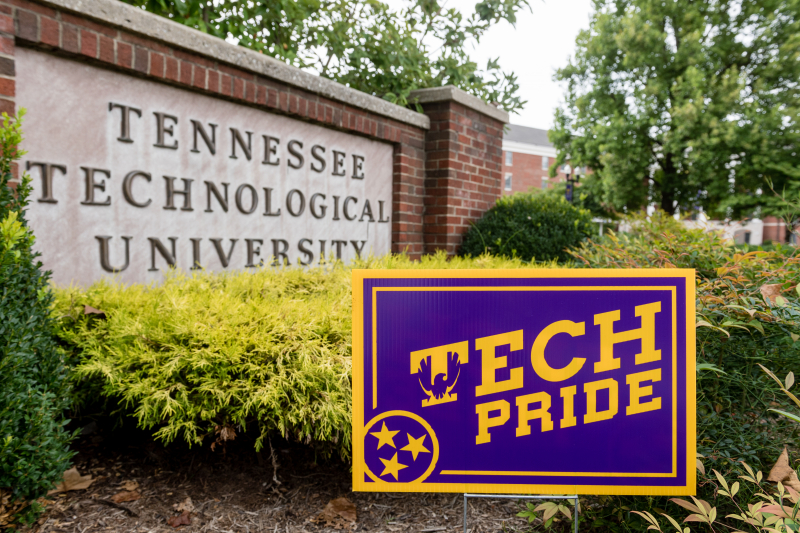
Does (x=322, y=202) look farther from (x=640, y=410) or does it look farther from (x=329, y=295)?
(x=640, y=410)

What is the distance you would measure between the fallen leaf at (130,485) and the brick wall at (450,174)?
13.8 feet

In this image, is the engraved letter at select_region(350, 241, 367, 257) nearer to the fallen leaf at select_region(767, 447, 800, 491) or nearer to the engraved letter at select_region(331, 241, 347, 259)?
the engraved letter at select_region(331, 241, 347, 259)

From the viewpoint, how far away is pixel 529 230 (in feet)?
19.2

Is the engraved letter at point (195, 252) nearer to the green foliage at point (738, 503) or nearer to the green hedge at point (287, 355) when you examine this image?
the green hedge at point (287, 355)

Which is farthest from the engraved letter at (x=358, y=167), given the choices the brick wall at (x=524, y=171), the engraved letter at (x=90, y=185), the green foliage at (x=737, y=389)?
the brick wall at (x=524, y=171)

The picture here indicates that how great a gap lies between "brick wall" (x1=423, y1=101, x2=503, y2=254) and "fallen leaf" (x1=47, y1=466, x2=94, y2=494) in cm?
432

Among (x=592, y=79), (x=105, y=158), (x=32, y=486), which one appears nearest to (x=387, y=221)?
(x=105, y=158)

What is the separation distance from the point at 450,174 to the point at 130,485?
4.54m

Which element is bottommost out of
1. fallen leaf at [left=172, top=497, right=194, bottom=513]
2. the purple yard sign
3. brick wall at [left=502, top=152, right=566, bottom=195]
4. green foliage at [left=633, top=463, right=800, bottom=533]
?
fallen leaf at [left=172, top=497, right=194, bottom=513]

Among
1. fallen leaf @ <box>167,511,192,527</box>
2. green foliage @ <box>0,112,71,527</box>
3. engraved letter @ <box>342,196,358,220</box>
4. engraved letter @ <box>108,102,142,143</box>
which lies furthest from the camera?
engraved letter @ <box>342,196,358,220</box>

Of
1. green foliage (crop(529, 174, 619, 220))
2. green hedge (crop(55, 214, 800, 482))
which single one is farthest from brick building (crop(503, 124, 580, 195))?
green hedge (crop(55, 214, 800, 482))

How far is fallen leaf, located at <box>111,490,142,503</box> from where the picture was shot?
2.24 m

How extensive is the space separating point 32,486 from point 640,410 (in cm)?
200

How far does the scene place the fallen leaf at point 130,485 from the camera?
7.64 ft
